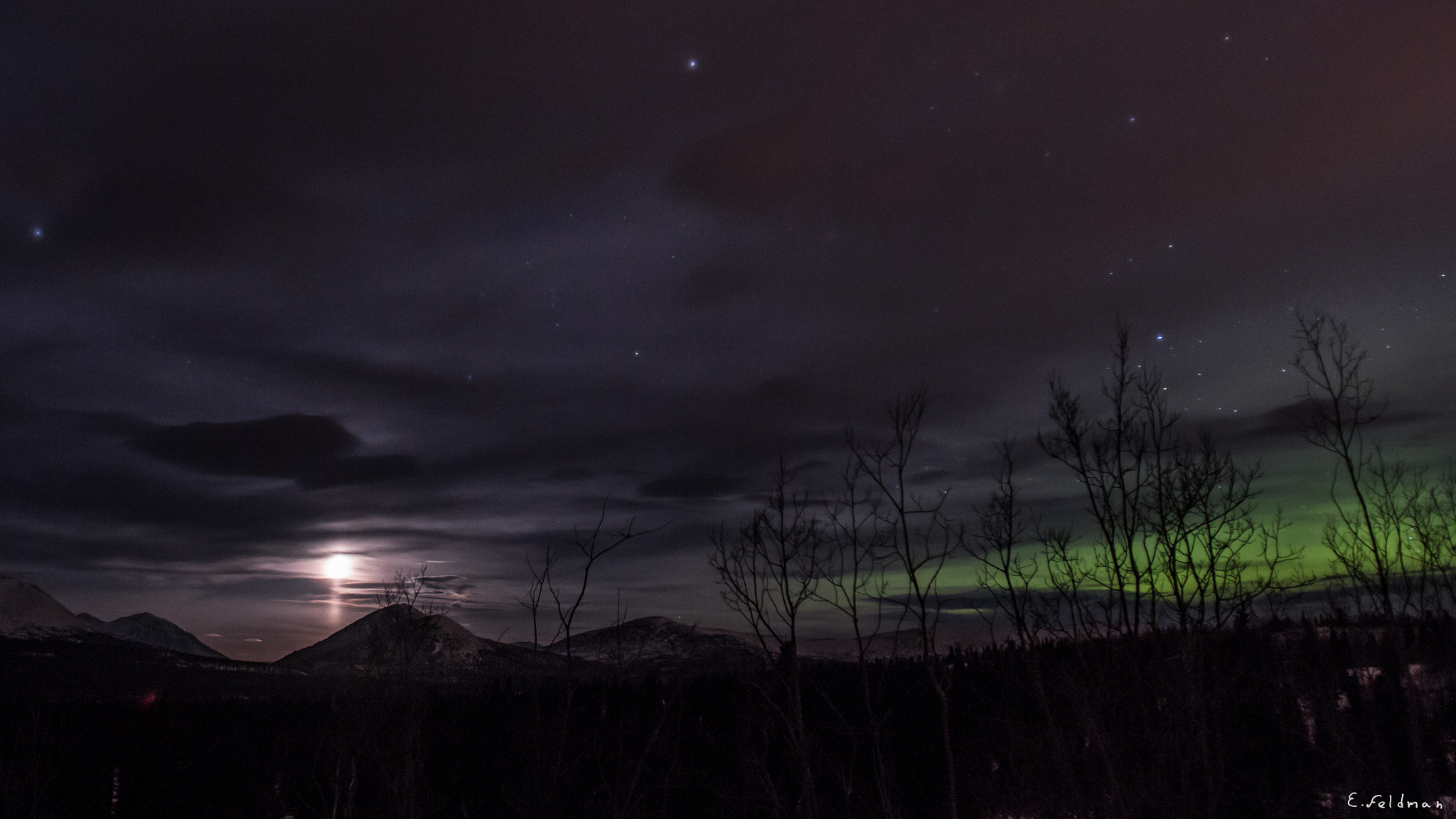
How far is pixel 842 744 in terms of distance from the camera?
5694 centimetres

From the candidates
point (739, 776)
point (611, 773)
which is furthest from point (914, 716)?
point (611, 773)

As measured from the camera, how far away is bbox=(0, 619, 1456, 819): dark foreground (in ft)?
56.1

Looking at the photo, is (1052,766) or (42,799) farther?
(42,799)

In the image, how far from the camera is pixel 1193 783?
1667 centimetres

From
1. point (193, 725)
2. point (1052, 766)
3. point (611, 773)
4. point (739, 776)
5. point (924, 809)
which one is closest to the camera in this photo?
point (1052, 766)

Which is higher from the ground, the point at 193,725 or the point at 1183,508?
the point at 1183,508

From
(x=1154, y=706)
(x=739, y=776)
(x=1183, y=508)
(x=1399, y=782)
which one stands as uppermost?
(x=1183, y=508)

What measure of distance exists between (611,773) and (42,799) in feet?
97.3

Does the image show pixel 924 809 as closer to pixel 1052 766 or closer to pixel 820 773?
pixel 820 773

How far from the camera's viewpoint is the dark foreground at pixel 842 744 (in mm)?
17109
